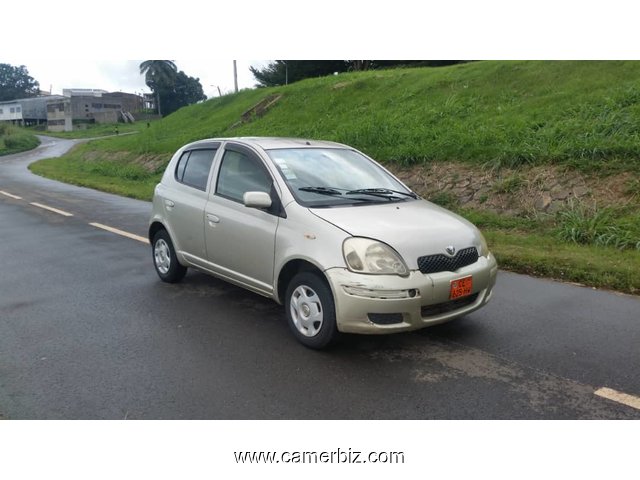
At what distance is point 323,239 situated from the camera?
4.22 m

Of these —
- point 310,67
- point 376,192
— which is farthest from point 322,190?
point 310,67

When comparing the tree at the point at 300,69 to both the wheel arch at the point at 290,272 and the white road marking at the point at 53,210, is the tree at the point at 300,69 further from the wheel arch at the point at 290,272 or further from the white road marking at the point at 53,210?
the wheel arch at the point at 290,272

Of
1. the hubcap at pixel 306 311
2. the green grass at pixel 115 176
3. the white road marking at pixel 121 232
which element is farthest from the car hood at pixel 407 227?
the green grass at pixel 115 176

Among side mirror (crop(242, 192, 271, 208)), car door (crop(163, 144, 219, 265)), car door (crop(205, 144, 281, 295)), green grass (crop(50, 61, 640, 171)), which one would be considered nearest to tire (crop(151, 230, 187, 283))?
car door (crop(163, 144, 219, 265))

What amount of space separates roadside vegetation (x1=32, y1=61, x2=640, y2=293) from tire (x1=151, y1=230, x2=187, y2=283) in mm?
4046

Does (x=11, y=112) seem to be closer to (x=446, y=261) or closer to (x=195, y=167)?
(x=195, y=167)

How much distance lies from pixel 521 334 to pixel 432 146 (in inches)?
340

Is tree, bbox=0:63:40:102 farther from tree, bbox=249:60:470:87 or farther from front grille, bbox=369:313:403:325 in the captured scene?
front grille, bbox=369:313:403:325

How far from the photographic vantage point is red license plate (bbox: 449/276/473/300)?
13.8 ft

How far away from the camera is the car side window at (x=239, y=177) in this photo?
4.98m

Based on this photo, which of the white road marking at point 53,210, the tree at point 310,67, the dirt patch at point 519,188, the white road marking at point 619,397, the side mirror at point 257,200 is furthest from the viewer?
the tree at point 310,67

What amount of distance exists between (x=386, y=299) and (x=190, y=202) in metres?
2.62

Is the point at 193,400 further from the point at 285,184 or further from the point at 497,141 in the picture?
the point at 497,141

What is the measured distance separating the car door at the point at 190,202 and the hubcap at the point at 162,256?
14.2 inches
